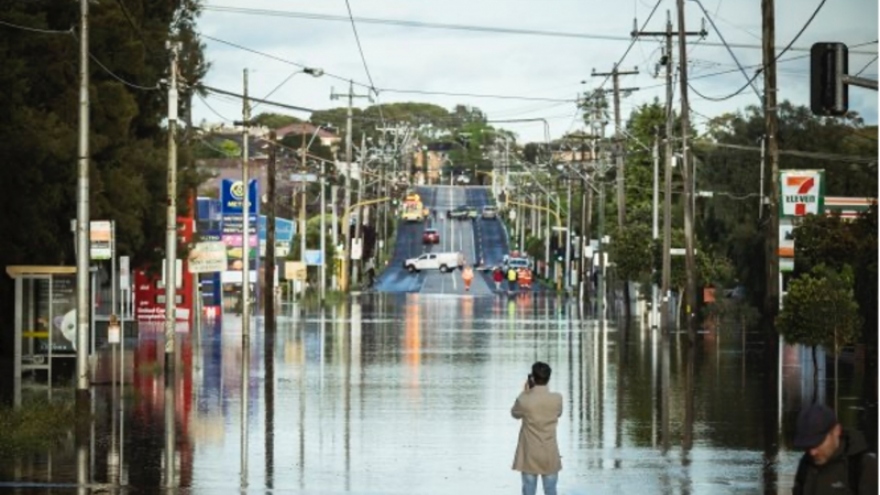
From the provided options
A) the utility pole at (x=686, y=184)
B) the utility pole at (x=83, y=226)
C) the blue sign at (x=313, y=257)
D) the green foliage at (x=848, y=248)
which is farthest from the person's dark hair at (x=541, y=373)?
the blue sign at (x=313, y=257)

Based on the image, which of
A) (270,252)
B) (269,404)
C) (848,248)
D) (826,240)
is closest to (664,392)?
(269,404)

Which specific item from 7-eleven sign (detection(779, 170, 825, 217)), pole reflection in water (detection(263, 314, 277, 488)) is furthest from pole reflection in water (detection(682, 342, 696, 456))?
7-eleven sign (detection(779, 170, 825, 217))

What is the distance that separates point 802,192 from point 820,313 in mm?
16859

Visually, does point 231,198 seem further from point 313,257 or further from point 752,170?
point 313,257

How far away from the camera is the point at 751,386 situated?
129 feet

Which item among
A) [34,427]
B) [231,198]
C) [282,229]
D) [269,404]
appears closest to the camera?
[34,427]

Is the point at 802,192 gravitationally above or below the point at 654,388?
above

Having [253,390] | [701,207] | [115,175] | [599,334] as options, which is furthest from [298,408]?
[701,207]

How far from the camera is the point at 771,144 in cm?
5731

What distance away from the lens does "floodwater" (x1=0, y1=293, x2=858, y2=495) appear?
73.6ft

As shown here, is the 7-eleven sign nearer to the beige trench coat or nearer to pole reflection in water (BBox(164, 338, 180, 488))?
pole reflection in water (BBox(164, 338, 180, 488))

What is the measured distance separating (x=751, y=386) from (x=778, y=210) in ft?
64.8

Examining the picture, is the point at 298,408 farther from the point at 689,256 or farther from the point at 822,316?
the point at 689,256

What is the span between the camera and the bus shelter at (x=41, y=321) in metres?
37.8
